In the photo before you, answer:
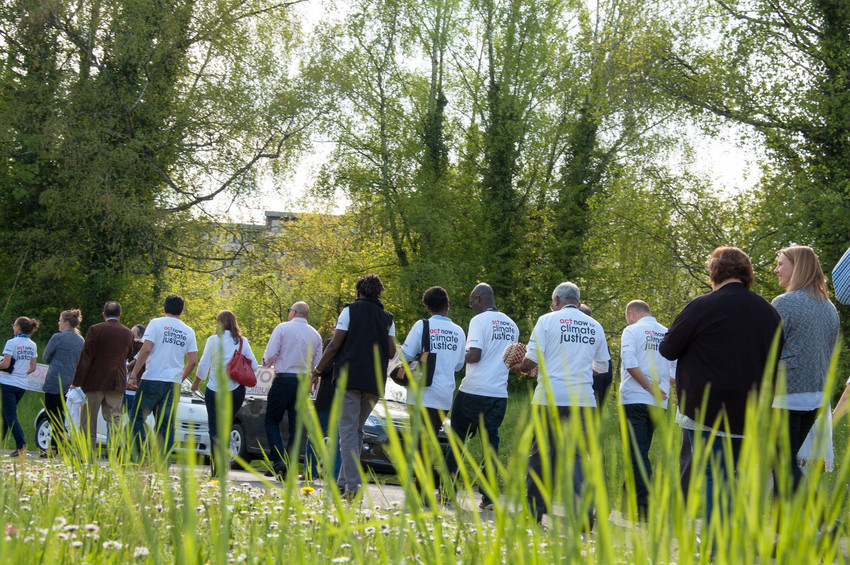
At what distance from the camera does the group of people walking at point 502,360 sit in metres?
5.08

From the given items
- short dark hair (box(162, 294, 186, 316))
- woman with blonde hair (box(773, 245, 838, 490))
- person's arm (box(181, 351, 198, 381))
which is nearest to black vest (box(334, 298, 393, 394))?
person's arm (box(181, 351, 198, 381))

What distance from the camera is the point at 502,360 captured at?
8.23 m

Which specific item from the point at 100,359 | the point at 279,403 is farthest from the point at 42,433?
the point at 279,403

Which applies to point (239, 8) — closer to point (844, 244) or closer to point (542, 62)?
point (542, 62)

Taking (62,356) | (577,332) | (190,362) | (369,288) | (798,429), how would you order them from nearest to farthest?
(798,429) → (577,332) → (369,288) → (190,362) → (62,356)

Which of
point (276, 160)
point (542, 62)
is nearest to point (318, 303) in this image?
point (276, 160)

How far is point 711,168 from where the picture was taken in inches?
995

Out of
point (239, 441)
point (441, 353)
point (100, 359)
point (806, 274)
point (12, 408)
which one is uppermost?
point (806, 274)

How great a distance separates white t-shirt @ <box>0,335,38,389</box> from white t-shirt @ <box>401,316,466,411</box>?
18.7 ft

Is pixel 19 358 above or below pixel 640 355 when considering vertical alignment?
below

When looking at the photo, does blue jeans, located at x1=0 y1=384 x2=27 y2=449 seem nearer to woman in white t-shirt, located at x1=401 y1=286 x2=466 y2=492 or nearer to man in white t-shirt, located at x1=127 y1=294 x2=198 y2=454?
man in white t-shirt, located at x1=127 y1=294 x2=198 y2=454

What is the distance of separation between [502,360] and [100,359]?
15.2ft

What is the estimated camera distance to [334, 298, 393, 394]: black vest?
8.23 metres

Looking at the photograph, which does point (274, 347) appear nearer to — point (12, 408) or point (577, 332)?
point (12, 408)
